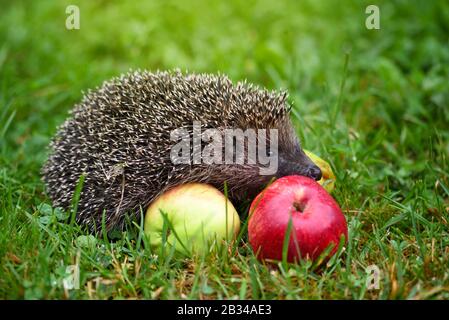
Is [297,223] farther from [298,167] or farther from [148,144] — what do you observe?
[148,144]

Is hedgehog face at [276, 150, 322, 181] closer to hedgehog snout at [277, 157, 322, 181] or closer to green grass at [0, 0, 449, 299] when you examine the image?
hedgehog snout at [277, 157, 322, 181]

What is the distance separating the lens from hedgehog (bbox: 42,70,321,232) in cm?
466

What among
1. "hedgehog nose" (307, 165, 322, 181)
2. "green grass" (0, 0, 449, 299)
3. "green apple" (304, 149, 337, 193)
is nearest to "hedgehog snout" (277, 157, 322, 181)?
"hedgehog nose" (307, 165, 322, 181)

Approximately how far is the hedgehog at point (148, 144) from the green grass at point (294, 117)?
0.28 m

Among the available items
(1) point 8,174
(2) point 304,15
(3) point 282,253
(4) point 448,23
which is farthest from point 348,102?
(1) point 8,174

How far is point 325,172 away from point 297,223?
1.28 m

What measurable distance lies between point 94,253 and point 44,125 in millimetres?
3152

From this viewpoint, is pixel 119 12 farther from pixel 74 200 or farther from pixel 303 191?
pixel 303 191

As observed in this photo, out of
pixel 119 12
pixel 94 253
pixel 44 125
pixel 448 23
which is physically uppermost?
pixel 119 12

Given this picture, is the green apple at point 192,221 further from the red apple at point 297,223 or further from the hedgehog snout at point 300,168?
the hedgehog snout at point 300,168

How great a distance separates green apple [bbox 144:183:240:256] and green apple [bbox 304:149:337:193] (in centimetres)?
101

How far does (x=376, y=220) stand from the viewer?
15.5 ft

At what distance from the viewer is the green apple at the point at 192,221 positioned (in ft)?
13.7

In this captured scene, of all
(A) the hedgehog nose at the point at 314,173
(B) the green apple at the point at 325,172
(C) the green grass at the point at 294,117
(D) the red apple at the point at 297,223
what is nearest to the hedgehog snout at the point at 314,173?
(A) the hedgehog nose at the point at 314,173
